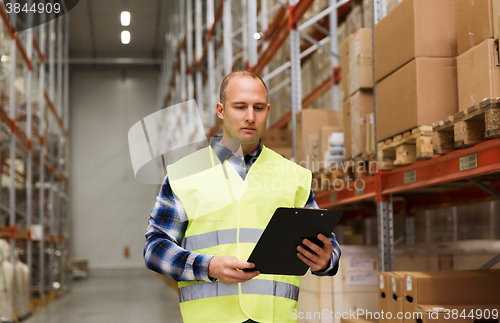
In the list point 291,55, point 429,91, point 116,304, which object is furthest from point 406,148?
point 116,304

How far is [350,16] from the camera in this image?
24.2 ft

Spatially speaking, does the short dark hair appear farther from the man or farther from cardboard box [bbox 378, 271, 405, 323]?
cardboard box [bbox 378, 271, 405, 323]

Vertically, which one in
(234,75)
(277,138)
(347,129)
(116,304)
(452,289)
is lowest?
(116,304)

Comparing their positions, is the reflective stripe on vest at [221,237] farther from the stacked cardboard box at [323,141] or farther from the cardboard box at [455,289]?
the stacked cardboard box at [323,141]

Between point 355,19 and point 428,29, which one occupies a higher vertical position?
point 355,19

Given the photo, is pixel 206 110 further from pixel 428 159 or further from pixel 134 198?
pixel 428 159

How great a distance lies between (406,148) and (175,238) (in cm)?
208

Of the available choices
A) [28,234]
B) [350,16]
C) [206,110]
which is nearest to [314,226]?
[350,16]

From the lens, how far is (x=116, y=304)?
37.1 feet

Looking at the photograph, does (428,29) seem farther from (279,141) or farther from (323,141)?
(279,141)

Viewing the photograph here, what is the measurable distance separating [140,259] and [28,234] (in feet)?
27.4

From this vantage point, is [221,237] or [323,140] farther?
[323,140]

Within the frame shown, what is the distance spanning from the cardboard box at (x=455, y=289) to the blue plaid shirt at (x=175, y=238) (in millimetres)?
1524

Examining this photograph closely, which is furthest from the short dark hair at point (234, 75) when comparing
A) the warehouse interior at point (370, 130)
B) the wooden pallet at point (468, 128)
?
the wooden pallet at point (468, 128)
